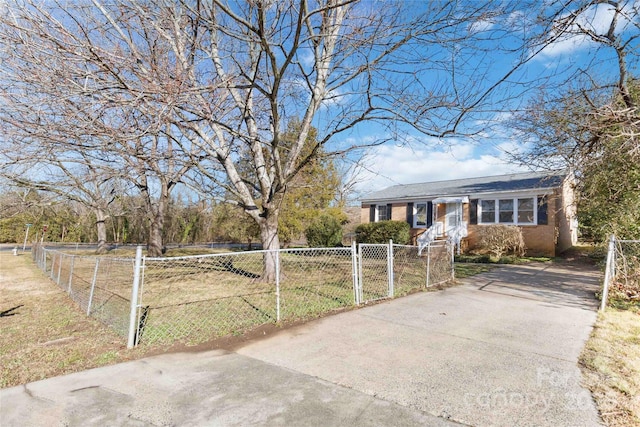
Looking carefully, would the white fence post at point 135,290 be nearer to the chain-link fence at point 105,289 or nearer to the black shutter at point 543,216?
the chain-link fence at point 105,289

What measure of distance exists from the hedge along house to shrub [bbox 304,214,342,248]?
277cm

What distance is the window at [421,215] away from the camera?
18.2 meters

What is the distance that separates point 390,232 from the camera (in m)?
17.6

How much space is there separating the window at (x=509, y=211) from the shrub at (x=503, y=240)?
3.17ft

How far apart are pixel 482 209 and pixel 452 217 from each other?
1544mm

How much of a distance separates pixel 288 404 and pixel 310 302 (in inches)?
134

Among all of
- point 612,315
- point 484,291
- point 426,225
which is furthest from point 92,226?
point 612,315

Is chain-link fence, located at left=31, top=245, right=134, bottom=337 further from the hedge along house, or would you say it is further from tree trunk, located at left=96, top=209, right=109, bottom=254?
tree trunk, located at left=96, top=209, right=109, bottom=254

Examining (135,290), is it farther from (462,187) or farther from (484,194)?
(462,187)

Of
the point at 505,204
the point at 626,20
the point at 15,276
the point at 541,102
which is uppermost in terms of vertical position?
the point at 626,20

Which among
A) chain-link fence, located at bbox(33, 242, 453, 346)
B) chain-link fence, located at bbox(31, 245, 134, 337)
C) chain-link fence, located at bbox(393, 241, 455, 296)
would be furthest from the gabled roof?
chain-link fence, located at bbox(31, 245, 134, 337)

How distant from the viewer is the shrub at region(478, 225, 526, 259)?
13875 mm

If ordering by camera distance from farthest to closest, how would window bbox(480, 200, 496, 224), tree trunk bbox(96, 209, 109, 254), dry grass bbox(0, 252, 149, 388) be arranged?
tree trunk bbox(96, 209, 109, 254)
window bbox(480, 200, 496, 224)
dry grass bbox(0, 252, 149, 388)

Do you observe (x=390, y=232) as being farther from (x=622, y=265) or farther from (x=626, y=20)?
(x=626, y=20)
